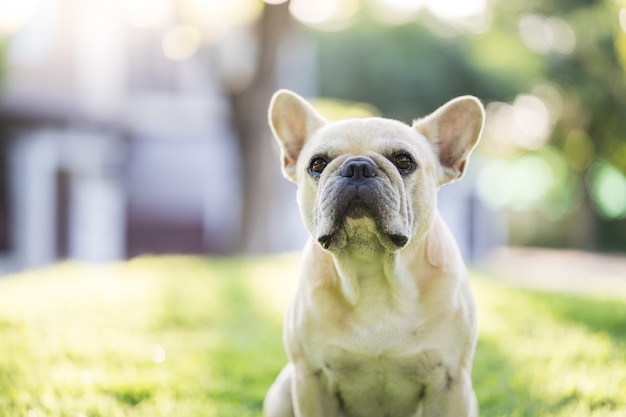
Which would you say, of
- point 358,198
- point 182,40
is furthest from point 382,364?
point 182,40

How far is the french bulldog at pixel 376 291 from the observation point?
3238mm

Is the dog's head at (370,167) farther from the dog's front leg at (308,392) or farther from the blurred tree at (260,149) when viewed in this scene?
the blurred tree at (260,149)

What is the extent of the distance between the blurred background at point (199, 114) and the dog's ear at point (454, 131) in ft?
29.5

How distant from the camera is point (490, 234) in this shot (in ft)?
90.1

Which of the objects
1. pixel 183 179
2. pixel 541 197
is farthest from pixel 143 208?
pixel 541 197

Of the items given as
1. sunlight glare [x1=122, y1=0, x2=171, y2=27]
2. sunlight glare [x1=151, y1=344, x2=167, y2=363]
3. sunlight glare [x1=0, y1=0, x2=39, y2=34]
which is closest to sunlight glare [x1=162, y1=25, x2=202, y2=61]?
sunlight glare [x1=122, y1=0, x2=171, y2=27]

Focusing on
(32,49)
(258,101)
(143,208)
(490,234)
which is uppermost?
(32,49)

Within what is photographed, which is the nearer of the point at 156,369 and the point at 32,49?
the point at 156,369

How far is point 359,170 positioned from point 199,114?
16082 millimetres

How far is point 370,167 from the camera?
10.6ft

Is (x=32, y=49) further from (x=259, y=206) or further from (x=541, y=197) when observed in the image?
(x=541, y=197)

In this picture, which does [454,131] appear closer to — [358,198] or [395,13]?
[358,198]

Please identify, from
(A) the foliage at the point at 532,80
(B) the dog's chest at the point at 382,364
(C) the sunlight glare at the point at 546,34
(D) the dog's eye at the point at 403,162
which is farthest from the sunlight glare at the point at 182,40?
(B) the dog's chest at the point at 382,364

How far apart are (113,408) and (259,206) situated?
398 inches
